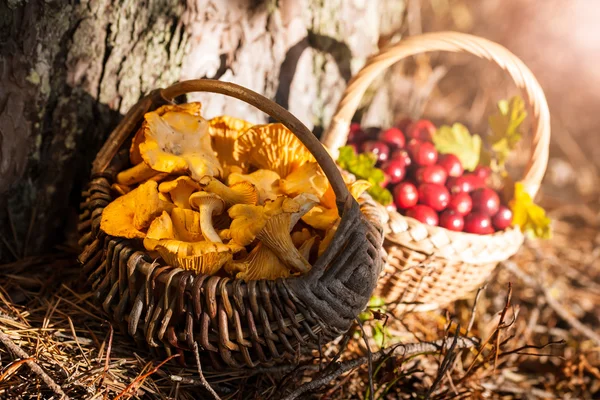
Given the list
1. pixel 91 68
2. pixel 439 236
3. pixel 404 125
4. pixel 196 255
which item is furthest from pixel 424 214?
pixel 91 68

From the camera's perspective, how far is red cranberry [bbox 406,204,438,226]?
90.4 inches


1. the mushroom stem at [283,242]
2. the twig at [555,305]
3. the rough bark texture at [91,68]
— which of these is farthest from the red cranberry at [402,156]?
the mushroom stem at [283,242]

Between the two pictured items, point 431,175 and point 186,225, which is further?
point 431,175

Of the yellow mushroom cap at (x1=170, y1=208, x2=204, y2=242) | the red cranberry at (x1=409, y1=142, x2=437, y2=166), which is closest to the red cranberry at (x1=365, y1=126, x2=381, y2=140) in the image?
the red cranberry at (x1=409, y1=142, x2=437, y2=166)

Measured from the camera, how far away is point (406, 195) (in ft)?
7.78

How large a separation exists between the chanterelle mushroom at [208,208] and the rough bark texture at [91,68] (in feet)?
2.53

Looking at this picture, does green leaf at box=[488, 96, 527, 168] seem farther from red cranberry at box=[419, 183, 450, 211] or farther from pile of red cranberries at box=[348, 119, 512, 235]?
red cranberry at box=[419, 183, 450, 211]

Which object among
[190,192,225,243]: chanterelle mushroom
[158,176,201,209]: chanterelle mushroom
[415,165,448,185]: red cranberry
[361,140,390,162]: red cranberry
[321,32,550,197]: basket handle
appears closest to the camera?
[190,192,225,243]: chanterelle mushroom

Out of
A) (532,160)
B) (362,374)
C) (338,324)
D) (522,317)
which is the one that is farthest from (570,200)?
(338,324)

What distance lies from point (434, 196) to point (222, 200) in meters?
1.13

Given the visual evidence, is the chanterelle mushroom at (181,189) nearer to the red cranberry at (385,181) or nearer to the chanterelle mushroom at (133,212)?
the chanterelle mushroom at (133,212)

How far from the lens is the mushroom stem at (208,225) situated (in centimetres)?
156

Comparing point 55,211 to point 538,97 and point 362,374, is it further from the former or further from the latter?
point 538,97

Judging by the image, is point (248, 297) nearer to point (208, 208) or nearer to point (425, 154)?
point (208, 208)
